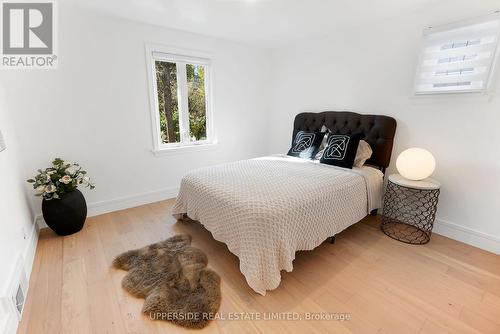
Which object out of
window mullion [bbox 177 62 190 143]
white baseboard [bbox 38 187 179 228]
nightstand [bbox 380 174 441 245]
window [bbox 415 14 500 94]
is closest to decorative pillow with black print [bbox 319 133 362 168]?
nightstand [bbox 380 174 441 245]

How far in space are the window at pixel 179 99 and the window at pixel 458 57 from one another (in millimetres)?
2667

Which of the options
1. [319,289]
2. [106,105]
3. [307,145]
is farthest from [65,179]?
[307,145]

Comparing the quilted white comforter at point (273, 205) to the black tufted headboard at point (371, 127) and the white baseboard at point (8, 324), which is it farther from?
the white baseboard at point (8, 324)

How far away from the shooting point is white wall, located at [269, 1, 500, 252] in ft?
6.73

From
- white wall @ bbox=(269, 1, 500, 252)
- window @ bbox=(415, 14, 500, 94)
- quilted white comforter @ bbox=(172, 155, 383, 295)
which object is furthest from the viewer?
white wall @ bbox=(269, 1, 500, 252)

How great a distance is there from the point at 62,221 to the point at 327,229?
100 inches

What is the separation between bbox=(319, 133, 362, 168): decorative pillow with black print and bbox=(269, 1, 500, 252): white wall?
49 cm

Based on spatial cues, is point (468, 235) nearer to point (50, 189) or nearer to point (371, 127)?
point (371, 127)

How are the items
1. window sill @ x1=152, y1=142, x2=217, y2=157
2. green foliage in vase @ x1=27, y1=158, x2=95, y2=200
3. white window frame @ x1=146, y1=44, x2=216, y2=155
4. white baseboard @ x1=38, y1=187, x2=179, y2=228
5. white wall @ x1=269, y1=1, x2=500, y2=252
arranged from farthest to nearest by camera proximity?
1. window sill @ x1=152, y1=142, x2=217, y2=157
2. white window frame @ x1=146, y1=44, x2=216, y2=155
3. white baseboard @ x1=38, y1=187, x2=179, y2=228
4. green foliage in vase @ x1=27, y1=158, x2=95, y2=200
5. white wall @ x1=269, y1=1, x2=500, y2=252

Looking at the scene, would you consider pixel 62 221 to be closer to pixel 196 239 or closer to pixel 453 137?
pixel 196 239

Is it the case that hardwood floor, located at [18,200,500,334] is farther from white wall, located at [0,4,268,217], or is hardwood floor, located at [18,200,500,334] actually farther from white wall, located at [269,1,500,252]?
white wall, located at [0,4,268,217]

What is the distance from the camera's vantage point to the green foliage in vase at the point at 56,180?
216 cm

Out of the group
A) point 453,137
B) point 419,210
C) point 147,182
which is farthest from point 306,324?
point 147,182

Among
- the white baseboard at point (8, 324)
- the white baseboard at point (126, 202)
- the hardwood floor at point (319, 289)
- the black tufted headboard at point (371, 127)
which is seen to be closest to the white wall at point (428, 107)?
the black tufted headboard at point (371, 127)
